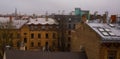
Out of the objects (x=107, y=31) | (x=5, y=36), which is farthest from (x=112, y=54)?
(x=5, y=36)

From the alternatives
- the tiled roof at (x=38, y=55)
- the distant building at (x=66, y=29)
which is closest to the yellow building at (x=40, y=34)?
the distant building at (x=66, y=29)

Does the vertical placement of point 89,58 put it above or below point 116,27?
below

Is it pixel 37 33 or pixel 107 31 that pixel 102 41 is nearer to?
pixel 107 31

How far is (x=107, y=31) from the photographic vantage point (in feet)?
95.7

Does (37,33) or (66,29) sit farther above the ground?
(66,29)

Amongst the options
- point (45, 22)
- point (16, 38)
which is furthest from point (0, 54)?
point (45, 22)

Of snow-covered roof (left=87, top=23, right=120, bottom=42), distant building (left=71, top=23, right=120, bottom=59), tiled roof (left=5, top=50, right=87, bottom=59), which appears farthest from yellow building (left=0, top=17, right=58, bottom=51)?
snow-covered roof (left=87, top=23, right=120, bottom=42)

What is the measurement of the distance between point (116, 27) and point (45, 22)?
5001 centimetres

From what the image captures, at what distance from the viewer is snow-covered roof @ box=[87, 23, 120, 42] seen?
2752 cm

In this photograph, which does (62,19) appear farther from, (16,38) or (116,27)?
(116,27)

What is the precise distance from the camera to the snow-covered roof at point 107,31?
2752 cm

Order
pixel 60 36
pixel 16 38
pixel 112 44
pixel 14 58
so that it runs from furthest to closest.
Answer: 1. pixel 60 36
2. pixel 16 38
3. pixel 14 58
4. pixel 112 44

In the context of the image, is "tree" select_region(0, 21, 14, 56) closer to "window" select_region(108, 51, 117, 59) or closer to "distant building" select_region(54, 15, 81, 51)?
"distant building" select_region(54, 15, 81, 51)

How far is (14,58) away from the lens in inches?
1172
